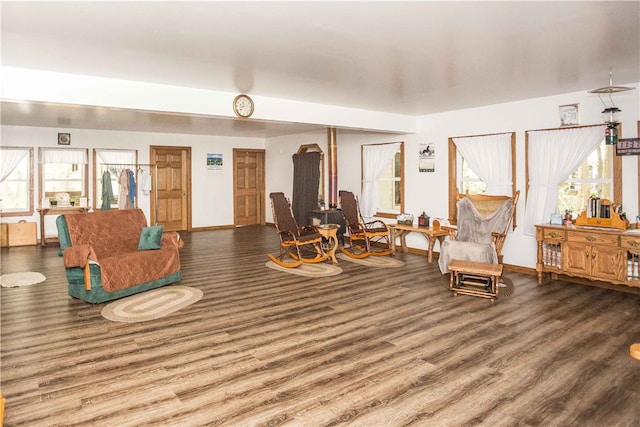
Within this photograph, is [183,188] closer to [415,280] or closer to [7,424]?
[415,280]

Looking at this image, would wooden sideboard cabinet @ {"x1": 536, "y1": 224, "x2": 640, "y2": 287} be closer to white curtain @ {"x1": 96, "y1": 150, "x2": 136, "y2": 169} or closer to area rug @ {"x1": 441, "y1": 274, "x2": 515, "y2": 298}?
area rug @ {"x1": 441, "y1": 274, "x2": 515, "y2": 298}

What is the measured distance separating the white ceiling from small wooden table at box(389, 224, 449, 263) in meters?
2.28

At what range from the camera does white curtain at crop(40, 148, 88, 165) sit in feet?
29.3

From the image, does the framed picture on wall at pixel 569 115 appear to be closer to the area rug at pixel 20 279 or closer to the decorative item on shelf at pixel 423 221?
the decorative item on shelf at pixel 423 221

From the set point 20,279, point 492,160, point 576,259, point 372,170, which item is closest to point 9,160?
point 20,279

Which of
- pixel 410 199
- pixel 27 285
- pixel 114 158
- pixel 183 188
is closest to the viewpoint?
pixel 27 285

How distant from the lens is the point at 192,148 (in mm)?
10727

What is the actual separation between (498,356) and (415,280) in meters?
2.43

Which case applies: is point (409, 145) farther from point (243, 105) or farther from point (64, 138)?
point (64, 138)

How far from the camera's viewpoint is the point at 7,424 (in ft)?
7.85

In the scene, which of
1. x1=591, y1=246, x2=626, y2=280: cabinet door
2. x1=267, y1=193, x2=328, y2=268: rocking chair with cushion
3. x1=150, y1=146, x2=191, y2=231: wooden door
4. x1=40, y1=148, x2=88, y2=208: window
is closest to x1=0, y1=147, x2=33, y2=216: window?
x1=40, y1=148, x2=88, y2=208: window

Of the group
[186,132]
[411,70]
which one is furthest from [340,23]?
[186,132]

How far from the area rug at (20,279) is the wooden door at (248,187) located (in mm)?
5872

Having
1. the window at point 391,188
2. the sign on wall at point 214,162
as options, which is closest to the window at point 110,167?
the sign on wall at point 214,162
